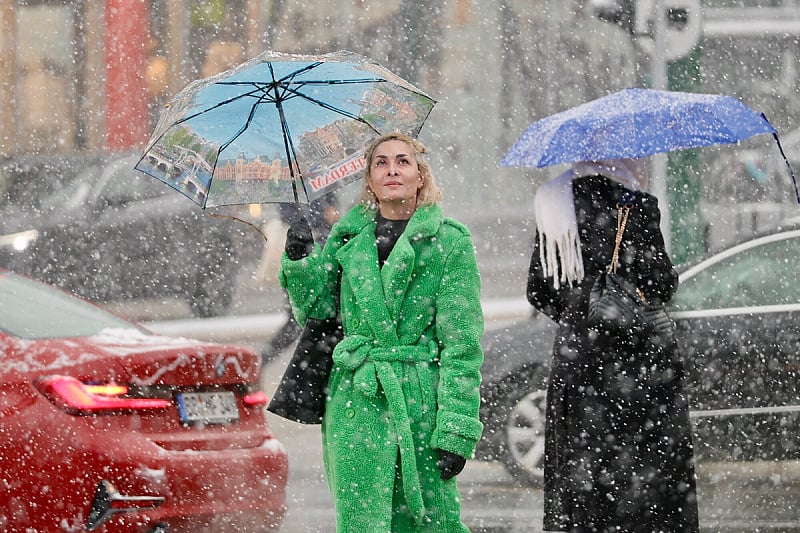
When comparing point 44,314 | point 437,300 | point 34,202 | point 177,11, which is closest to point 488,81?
point 177,11

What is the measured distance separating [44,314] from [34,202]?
7.47m

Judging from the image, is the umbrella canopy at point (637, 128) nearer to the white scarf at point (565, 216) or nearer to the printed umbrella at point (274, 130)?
the white scarf at point (565, 216)

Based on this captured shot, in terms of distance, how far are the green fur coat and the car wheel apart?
3.60 meters

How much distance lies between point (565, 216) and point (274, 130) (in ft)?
3.68

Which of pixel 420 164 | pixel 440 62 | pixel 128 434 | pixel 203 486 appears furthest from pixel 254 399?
pixel 440 62

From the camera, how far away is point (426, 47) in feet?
67.2

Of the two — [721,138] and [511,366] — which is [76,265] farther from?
[721,138]

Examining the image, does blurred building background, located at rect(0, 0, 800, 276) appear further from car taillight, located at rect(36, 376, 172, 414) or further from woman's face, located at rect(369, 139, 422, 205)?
woman's face, located at rect(369, 139, 422, 205)

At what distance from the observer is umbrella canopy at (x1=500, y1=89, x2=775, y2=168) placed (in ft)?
17.8

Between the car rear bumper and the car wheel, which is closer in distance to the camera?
the car rear bumper

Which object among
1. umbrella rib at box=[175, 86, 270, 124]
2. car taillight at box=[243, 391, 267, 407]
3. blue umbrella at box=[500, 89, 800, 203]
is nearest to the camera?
umbrella rib at box=[175, 86, 270, 124]

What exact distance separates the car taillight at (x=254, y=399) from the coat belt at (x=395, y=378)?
156 centimetres

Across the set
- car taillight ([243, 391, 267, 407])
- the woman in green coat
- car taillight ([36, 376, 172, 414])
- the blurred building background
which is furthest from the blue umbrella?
the blurred building background

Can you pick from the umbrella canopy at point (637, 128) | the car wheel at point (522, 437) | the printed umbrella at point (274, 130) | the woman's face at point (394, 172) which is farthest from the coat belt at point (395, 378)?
the car wheel at point (522, 437)
